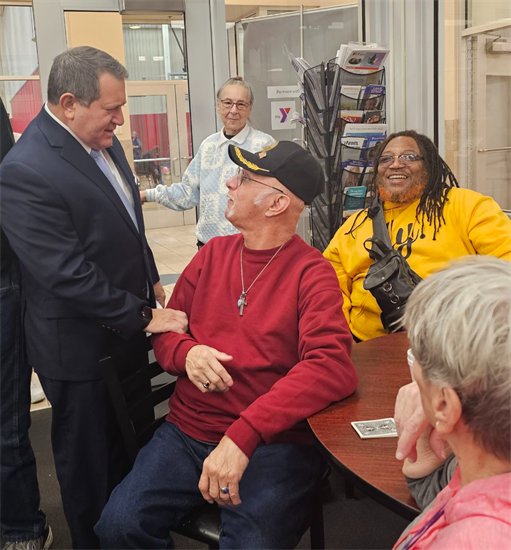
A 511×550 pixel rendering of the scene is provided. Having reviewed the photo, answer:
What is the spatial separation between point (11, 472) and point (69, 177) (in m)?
1.10

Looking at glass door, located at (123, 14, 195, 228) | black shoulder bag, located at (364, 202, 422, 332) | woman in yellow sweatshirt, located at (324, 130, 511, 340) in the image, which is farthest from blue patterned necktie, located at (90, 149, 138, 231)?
glass door, located at (123, 14, 195, 228)

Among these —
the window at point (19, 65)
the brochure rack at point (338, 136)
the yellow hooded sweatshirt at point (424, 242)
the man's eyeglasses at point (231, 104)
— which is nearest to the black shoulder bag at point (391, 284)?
the yellow hooded sweatshirt at point (424, 242)

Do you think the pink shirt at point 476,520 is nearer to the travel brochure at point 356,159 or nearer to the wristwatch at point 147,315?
the wristwatch at point 147,315

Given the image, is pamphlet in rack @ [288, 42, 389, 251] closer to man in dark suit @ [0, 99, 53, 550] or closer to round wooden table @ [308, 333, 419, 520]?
round wooden table @ [308, 333, 419, 520]

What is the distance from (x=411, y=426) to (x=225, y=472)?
0.51 m

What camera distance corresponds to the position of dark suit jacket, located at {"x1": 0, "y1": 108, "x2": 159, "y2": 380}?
1769 mm

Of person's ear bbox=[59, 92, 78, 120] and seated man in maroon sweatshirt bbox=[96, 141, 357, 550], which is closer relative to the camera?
seated man in maroon sweatshirt bbox=[96, 141, 357, 550]

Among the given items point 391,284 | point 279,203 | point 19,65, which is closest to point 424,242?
point 391,284

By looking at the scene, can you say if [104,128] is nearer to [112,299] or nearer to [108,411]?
[112,299]

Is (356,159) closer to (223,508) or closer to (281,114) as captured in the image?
(281,114)

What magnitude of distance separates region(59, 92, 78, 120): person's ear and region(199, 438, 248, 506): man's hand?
1113 millimetres

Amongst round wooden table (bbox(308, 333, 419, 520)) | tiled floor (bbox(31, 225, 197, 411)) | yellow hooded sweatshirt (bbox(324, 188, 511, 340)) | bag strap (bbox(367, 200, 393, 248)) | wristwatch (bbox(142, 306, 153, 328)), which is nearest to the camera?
round wooden table (bbox(308, 333, 419, 520))

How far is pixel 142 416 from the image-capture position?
5.93ft

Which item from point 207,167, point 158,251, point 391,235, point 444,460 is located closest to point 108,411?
point 444,460
